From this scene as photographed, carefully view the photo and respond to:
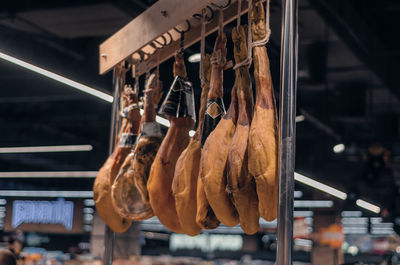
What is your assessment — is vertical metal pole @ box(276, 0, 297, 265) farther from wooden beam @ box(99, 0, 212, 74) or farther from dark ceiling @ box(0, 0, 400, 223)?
dark ceiling @ box(0, 0, 400, 223)

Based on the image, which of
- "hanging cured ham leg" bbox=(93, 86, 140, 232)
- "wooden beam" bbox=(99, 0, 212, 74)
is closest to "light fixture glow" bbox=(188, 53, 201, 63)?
"wooden beam" bbox=(99, 0, 212, 74)

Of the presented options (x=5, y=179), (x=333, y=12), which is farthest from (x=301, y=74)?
(x=5, y=179)

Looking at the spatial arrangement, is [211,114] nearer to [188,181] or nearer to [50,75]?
[188,181]

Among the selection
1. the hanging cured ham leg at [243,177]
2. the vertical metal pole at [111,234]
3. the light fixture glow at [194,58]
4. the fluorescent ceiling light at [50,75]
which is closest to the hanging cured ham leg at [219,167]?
the hanging cured ham leg at [243,177]

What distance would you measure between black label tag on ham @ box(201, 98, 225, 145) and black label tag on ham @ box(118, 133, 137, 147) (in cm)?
48

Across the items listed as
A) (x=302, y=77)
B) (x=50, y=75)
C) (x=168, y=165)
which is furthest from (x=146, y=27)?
(x=302, y=77)

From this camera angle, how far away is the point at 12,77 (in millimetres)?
7738

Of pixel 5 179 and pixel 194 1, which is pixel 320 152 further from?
pixel 5 179

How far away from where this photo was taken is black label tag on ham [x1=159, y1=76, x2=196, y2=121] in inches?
58.3

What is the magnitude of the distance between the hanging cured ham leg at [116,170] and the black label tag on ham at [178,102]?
1.15 feet

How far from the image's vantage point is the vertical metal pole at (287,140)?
1.08 m

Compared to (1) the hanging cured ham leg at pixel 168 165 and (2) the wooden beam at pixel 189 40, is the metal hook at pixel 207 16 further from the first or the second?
(1) the hanging cured ham leg at pixel 168 165

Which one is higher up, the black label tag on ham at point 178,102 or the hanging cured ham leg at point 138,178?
the black label tag on ham at point 178,102

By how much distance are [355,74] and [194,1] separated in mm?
6600
